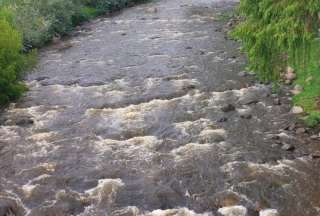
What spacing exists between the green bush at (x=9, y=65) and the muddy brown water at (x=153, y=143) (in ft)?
2.03

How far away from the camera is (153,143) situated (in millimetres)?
14477

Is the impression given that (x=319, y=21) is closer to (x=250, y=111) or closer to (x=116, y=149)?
(x=250, y=111)

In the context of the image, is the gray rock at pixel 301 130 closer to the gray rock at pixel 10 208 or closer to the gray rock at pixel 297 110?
the gray rock at pixel 297 110

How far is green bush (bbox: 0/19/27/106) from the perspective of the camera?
17547mm

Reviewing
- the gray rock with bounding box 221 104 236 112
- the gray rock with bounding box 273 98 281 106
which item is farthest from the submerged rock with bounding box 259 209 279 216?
the gray rock with bounding box 273 98 281 106

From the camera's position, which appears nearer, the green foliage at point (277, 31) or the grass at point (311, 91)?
the green foliage at point (277, 31)

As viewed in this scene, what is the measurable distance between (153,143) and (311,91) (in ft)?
19.2

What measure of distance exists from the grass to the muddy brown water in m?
0.56

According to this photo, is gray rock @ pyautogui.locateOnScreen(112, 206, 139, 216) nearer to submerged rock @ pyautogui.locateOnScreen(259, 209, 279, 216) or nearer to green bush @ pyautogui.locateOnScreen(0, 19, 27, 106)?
submerged rock @ pyautogui.locateOnScreen(259, 209, 279, 216)

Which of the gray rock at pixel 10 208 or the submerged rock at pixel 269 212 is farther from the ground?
the gray rock at pixel 10 208

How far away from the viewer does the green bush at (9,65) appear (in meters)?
17.5

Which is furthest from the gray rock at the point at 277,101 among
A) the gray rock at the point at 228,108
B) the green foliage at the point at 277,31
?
the green foliage at the point at 277,31

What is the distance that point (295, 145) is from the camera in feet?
44.8

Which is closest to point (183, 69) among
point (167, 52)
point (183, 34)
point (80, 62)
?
point (167, 52)
